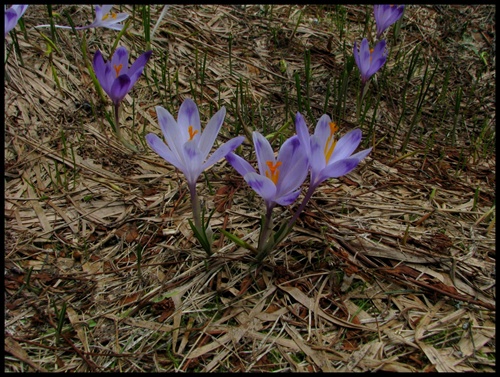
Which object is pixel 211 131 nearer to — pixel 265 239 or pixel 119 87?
pixel 265 239

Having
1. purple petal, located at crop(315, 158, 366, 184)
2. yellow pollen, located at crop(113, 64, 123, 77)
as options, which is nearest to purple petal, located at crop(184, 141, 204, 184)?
purple petal, located at crop(315, 158, 366, 184)

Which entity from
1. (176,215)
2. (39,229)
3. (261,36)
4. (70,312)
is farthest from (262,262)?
(261,36)

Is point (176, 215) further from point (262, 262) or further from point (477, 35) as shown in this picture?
point (477, 35)

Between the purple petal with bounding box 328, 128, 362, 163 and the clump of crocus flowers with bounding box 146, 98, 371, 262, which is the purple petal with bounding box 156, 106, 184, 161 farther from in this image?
the purple petal with bounding box 328, 128, 362, 163

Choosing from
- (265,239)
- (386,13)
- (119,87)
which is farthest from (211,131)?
(386,13)

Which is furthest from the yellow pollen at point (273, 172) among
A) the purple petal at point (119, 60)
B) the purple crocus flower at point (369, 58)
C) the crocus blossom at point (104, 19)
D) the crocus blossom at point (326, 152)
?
the crocus blossom at point (104, 19)
